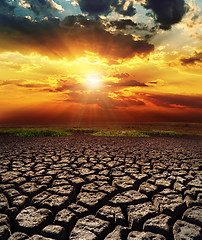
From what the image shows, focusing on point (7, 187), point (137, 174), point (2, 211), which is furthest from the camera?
point (137, 174)

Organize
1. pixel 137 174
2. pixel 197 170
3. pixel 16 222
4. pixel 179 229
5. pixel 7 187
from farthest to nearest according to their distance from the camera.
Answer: pixel 197 170 < pixel 137 174 < pixel 7 187 < pixel 16 222 < pixel 179 229

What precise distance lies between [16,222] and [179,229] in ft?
5.58

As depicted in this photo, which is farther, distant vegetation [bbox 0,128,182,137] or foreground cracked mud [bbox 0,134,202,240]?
distant vegetation [bbox 0,128,182,137]

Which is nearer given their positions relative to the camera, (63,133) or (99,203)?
(99,203)

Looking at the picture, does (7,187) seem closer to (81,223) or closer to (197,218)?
(81,223)

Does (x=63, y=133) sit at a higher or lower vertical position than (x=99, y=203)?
higher

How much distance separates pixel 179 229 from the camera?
1875 millimetres

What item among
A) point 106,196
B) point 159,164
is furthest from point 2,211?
point 159,164

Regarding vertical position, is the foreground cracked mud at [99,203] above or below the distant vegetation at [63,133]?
below

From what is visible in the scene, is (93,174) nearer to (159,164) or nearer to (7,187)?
(7,187)

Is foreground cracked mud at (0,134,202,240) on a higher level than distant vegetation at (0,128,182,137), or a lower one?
lower

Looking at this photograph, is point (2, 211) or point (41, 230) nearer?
point (41, 230)

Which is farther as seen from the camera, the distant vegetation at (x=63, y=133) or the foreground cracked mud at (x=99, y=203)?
the distant vegetation at (x=63, y=133)

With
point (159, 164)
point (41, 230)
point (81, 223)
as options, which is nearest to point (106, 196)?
point (81, 223)
